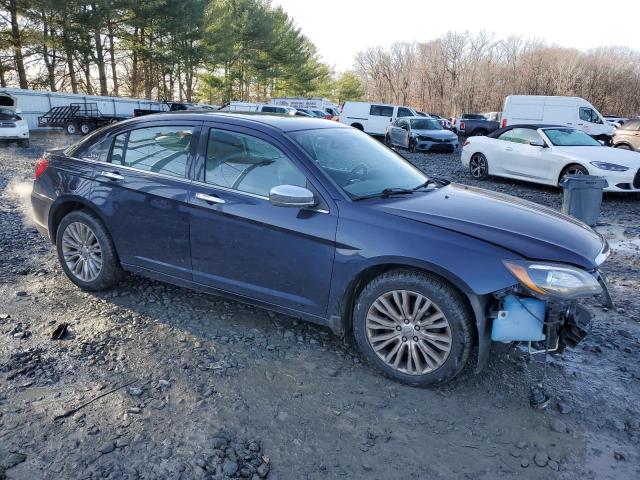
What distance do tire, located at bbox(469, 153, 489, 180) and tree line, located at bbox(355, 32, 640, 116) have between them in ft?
156

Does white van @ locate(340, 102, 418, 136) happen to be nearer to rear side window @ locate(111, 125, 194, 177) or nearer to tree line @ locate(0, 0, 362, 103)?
tree line @ locate(0, 0, 362, 103)

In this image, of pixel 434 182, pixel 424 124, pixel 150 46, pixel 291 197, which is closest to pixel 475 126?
pixel 424 124

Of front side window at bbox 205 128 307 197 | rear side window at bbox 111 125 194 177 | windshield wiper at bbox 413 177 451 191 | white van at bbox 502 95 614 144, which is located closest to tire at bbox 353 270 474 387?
front side window at bbox 205 128 307 197

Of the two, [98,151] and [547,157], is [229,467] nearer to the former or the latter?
[98,151]

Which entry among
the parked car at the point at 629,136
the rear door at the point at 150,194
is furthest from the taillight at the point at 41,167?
the parked car at the point at 629,136

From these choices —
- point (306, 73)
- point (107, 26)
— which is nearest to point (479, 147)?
point (107, 26)

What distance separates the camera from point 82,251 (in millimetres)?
4344

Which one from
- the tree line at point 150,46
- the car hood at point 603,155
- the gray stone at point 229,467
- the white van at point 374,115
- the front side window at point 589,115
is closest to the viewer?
the gray stone at point 229,467

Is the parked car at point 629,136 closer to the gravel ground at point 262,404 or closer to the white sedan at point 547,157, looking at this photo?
the white sedan at point 547,157

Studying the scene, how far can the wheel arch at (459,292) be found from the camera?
282 cm

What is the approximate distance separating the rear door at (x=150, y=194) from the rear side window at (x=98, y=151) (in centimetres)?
7

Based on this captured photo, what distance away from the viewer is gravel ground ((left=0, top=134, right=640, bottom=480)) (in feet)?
7.97

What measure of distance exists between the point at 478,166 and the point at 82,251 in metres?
10.1

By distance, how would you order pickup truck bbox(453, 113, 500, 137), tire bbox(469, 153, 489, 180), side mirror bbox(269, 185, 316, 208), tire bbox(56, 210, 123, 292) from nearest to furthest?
1. side mirror bbox(269, 185, 316, 208)
2. tire bbox(56, 210, 123, 292)
3. tire bbox(469, 153, 489, 180)
4. pickup truck bbox(453, 113, 500, 137)
